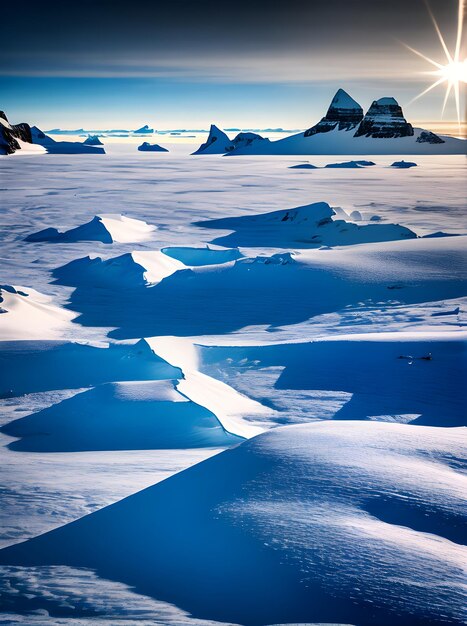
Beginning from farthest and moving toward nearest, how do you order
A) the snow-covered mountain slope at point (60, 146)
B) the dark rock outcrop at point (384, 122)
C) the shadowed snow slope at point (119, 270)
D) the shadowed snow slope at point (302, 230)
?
the dark rock outcrop at point (384, 122) < the snow-covered mountain slope at point (60, 146) < the shadowed snow slope at point (302, 230) < the shadowed snow slope at point (119, 270)

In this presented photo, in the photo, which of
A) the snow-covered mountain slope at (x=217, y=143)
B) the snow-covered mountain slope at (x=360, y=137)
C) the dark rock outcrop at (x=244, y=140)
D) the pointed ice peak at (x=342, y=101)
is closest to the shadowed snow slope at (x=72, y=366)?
the snow-covered mountain slope at (x=360, y=137)

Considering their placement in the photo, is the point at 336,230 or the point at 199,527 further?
the point at 336,230

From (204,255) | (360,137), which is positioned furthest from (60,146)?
(204,255)

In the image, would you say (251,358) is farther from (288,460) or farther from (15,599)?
(15,599)

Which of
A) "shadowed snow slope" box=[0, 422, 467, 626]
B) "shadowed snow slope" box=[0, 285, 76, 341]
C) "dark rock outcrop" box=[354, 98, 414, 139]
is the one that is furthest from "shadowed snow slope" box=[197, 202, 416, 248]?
"dark rock outcrop" box=[354, 98, 414, 139]

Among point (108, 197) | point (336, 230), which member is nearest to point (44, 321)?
point (336, 230)

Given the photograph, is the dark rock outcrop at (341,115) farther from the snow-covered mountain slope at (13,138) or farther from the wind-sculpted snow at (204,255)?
the wind-sculpted snow at (204,255)
